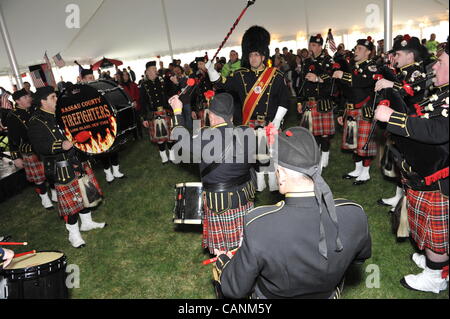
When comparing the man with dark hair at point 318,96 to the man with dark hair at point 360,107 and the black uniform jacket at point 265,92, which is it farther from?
the black uniform jacket at point 265,92

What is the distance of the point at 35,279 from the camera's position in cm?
267

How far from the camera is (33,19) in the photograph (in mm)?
12070

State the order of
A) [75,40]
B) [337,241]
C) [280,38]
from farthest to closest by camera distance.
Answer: [280,38] < [75,40] < [337,241]

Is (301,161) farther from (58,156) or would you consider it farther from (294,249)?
(58,156)

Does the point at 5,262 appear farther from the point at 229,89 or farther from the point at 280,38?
the point at 280,38

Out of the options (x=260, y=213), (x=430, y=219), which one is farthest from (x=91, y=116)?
(x=430, y=219)

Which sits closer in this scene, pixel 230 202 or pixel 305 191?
pixel 305 191

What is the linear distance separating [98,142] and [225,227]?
1982mm

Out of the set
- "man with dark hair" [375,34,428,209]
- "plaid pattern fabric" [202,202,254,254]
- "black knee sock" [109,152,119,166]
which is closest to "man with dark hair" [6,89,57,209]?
"black knee sock" [109,152,119,166]

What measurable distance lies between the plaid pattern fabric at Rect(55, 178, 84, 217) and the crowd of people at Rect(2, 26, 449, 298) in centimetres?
1

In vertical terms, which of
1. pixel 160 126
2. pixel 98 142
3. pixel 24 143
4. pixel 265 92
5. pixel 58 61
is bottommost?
pixel 160 126
